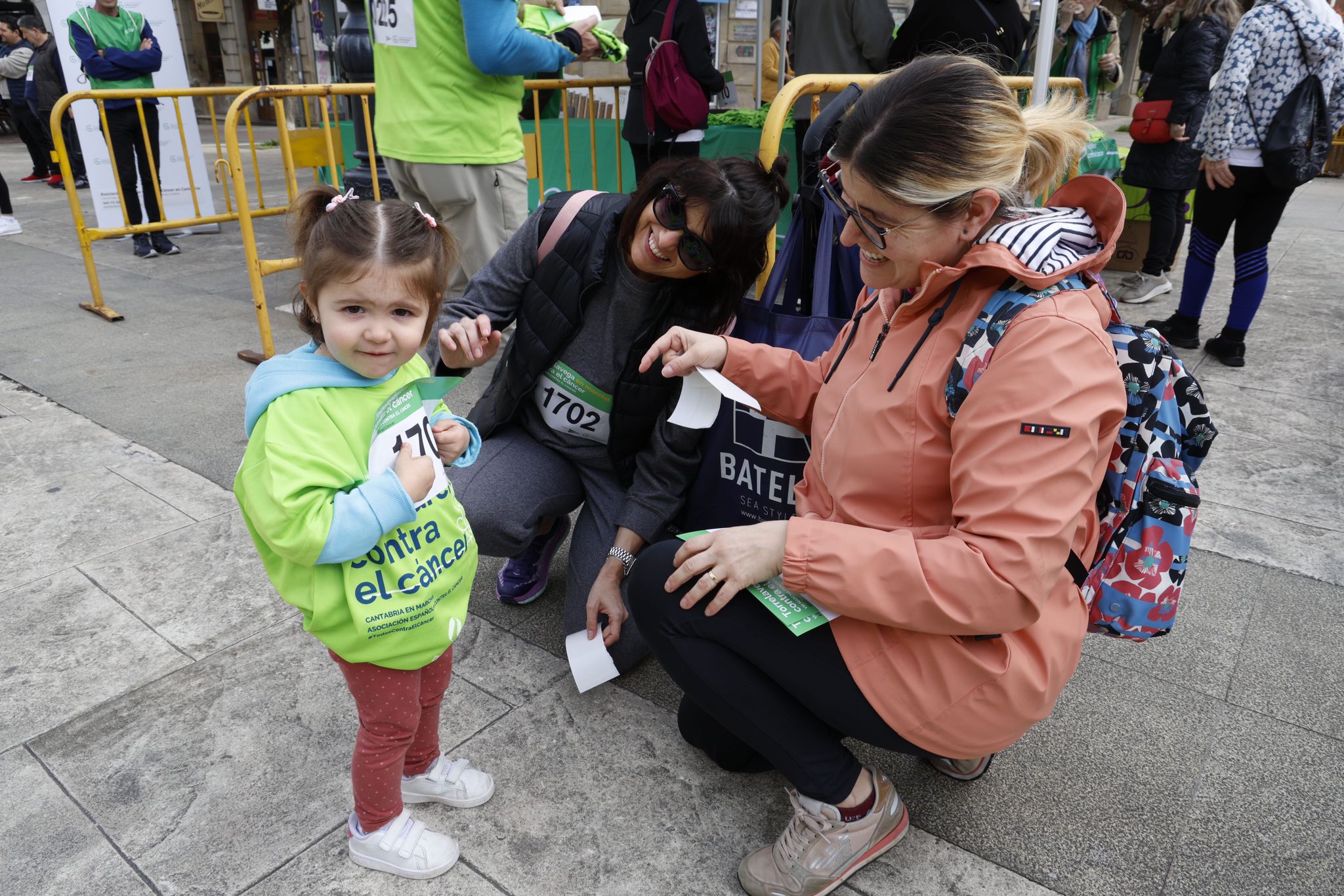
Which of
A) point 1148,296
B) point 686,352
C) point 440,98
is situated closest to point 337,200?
point 686,352

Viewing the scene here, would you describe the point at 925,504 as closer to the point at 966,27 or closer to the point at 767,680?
the point at 767,680

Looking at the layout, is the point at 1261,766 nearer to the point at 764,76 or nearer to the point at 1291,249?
the point at 1291,249

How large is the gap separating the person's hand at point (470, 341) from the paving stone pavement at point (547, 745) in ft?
2.84

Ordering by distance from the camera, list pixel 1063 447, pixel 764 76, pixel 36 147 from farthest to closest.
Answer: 1. pixel 36 147
2. pixel 764 76
3. pixel 1063 447

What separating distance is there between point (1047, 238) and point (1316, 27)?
12.5 feet

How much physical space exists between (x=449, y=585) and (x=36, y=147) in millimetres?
13088

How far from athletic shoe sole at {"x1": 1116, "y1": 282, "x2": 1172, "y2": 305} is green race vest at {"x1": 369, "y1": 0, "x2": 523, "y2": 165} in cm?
415

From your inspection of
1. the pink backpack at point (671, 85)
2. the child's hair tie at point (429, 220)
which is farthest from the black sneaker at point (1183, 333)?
the child's hair tie at point (429, 220)

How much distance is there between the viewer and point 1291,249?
7.41m

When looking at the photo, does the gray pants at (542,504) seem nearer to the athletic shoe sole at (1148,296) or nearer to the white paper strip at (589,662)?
the white paper strip at (589,662)

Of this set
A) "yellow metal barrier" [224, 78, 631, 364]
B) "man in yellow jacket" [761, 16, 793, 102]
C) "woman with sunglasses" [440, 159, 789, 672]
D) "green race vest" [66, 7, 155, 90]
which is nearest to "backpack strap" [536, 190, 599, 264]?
"woman with sunglasses" [440, 159, 789, 672]

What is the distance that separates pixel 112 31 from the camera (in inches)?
269

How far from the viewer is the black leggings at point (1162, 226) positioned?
5.71 meters

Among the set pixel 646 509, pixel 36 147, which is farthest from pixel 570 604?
pixel 36 147
